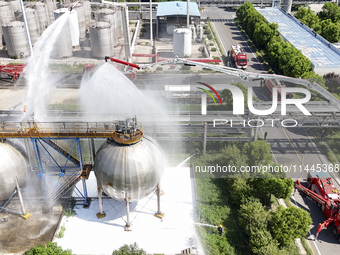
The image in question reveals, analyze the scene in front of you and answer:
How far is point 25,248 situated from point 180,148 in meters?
19.5

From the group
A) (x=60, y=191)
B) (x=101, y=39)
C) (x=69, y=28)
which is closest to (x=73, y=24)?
(x=69, y=28)

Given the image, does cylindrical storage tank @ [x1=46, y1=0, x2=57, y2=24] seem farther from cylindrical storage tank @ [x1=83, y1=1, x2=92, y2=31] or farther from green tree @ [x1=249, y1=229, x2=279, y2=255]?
green tree @ [x1=249, y1=229, x2=279, y2=255]

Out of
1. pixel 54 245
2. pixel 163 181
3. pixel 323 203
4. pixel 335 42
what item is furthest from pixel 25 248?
pixel 335 42

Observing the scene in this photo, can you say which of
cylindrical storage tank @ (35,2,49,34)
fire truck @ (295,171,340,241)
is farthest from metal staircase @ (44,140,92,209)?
cylindrical storage tank @ (35,2,49,34)

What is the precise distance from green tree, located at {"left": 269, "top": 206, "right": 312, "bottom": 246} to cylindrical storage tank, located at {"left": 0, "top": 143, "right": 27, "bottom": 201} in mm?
21320

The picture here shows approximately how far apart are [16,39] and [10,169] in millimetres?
44718

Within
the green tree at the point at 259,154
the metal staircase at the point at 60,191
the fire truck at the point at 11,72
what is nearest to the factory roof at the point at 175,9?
the fire truck at the point at 11,72

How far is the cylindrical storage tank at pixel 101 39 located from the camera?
6300cm

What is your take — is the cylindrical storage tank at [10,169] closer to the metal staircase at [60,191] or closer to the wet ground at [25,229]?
the wet ground at [25,229]

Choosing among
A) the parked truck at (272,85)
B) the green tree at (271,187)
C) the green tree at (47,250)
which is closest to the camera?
the green tree at (47,250)

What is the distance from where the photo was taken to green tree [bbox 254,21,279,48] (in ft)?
221

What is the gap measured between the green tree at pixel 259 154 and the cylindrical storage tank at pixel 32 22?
54.2 m

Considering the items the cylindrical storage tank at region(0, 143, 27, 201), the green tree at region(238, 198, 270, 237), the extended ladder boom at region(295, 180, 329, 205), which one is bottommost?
the extended ladder boom at region(295, 180, 329, 205)

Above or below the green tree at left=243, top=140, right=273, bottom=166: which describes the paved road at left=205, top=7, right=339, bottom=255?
below
